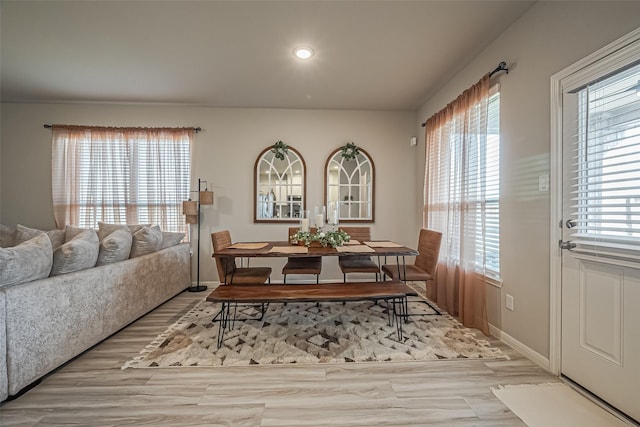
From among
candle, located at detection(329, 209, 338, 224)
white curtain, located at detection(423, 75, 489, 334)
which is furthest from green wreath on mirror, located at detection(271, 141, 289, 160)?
white curtain, located at detection(423, 75, 489, 334)

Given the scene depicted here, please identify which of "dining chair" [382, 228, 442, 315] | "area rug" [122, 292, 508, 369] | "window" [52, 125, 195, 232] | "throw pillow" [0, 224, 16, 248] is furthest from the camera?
"window" [52, 125, 195, 232]

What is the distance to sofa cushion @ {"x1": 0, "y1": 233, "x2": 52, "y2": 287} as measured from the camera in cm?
156

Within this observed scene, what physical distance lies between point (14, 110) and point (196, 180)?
289cm

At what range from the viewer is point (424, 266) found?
2898 mm

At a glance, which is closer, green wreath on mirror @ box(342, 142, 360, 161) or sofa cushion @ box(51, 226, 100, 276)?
sofa cushion @ box(51, 226, 100, 276)

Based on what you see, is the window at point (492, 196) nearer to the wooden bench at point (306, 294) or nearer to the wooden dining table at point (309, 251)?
the wooden dining table at point (309, 251)

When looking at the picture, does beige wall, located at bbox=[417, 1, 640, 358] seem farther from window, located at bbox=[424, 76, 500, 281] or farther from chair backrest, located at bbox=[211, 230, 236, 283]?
chair backrest, located at bbox=[211, 230, 236, 283]

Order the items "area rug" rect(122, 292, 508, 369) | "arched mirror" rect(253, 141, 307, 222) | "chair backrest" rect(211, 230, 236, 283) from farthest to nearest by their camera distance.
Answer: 1. "arched mirror" rect(253, 141, 307, 222)
2. "chair backrest" rect(211, 230, 236, 283)
3. "area rug" rect(122, 292, 508, 369)

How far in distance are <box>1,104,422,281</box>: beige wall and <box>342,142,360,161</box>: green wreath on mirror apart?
12 cm

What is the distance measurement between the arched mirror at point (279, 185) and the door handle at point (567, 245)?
3011mm

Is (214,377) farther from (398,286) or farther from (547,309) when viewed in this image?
(547,309)

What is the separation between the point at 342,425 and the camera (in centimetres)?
136

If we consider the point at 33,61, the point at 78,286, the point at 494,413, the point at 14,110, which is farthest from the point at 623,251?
the point at 14,110

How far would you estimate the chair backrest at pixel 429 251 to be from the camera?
2748 mm
